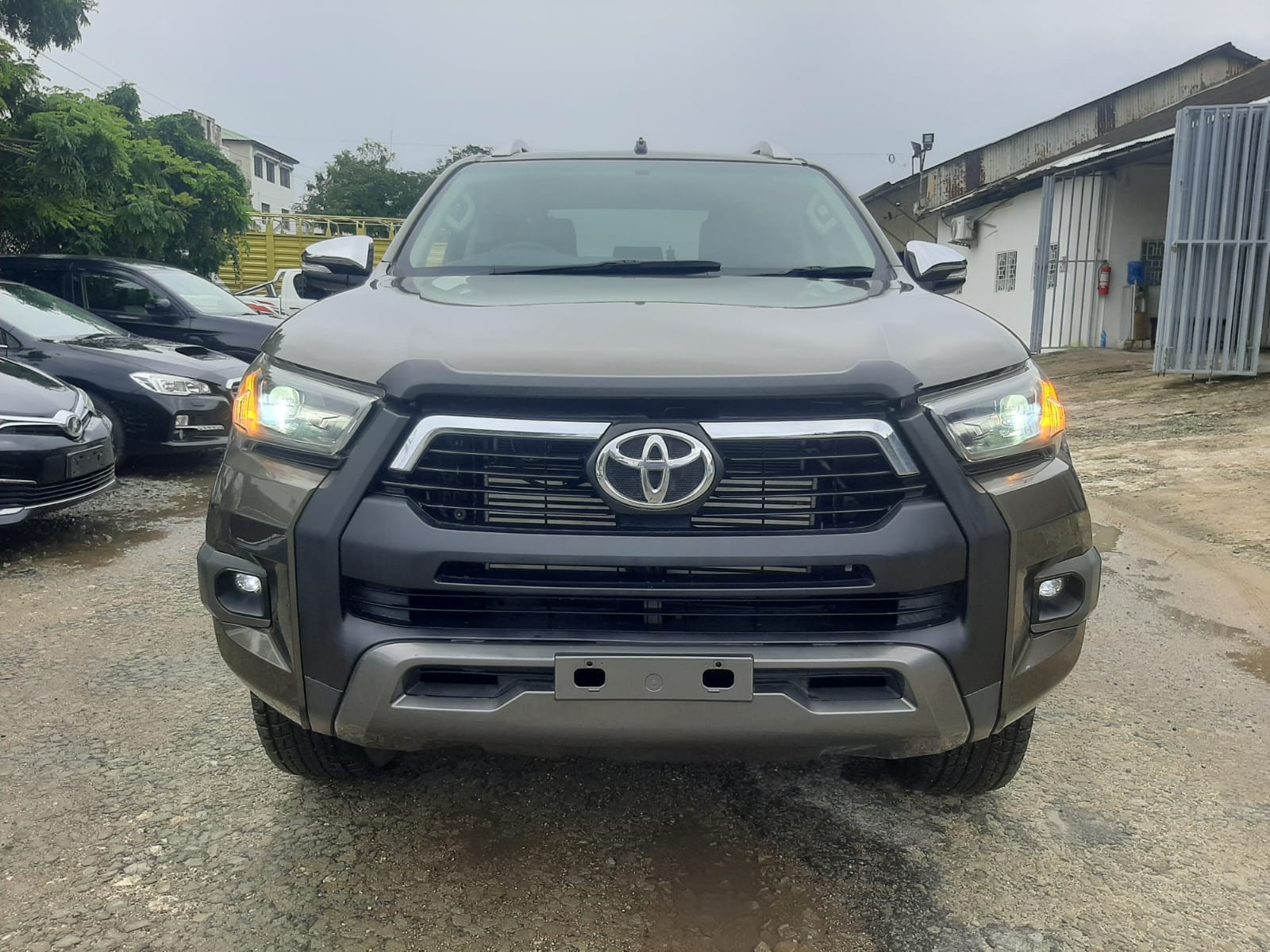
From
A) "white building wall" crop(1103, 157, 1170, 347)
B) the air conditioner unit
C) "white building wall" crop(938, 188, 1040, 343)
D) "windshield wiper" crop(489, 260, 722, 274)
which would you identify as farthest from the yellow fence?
"windshield wiper" crop(489, 260, 722, 274)

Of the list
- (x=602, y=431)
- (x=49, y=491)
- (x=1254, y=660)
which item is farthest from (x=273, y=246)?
(x=602, y=431)

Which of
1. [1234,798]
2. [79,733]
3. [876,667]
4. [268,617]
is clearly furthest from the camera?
[79,733]

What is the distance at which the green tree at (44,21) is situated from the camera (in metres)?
13.5

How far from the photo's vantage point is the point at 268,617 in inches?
77.8

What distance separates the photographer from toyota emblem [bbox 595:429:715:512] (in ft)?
6.03

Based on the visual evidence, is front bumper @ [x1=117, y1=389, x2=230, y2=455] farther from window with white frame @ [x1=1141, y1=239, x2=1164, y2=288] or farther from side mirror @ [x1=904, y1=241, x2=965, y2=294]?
window with white frame @ [x1=1141, y1=239, x2=1164, y2=288]

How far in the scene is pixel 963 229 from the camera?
21.1 meters

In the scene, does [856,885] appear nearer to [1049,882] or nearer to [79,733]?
[1049,882]

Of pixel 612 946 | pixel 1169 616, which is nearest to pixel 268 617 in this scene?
pixel 612 946

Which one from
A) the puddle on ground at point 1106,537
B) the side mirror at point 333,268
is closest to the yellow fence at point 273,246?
Answer: the puddle on ground at point 1106,537

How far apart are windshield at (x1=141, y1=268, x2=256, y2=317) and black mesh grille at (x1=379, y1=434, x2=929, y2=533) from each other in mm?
7664

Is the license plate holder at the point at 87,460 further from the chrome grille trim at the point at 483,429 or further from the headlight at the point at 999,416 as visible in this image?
the headlight at the point at 999,416

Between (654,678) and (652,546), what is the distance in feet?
0.78

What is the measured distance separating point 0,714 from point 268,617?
1.65 m
